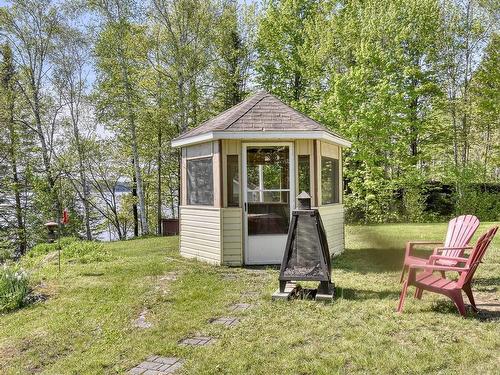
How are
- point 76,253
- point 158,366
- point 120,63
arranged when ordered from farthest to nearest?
point 120,63, point 76,253, point 158,366

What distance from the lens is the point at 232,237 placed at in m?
7.57

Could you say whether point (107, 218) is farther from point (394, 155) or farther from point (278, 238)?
point (278, 238)

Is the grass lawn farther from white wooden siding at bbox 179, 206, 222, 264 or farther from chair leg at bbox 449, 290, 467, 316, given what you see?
white wooden siding at bbox 179, 206, 222, 264

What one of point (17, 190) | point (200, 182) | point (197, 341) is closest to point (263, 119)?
point (200, 182)

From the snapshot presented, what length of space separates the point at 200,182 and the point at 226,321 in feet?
13.6

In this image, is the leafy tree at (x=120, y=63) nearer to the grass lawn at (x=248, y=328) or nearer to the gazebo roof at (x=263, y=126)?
the gazebo roof at (x=263, y=126)

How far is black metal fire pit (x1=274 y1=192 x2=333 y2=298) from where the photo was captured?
16.7ft

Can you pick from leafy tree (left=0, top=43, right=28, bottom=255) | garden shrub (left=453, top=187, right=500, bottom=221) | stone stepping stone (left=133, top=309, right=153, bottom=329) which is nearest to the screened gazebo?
stone stepping stone (left=133, top=309, right=153, bottom=329)

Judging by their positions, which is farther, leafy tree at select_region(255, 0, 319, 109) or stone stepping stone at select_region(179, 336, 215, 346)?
leafy tree at select_region(255, 0, 319, 109)

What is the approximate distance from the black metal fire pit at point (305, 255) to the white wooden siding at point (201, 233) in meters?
2.51

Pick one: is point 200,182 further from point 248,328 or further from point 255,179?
point 248,328

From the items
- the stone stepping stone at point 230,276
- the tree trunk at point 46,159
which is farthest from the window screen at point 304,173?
the tree trunk at point 46,159

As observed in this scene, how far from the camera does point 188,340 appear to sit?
3848 millimetres

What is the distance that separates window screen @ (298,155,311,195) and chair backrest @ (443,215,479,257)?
281 cm
